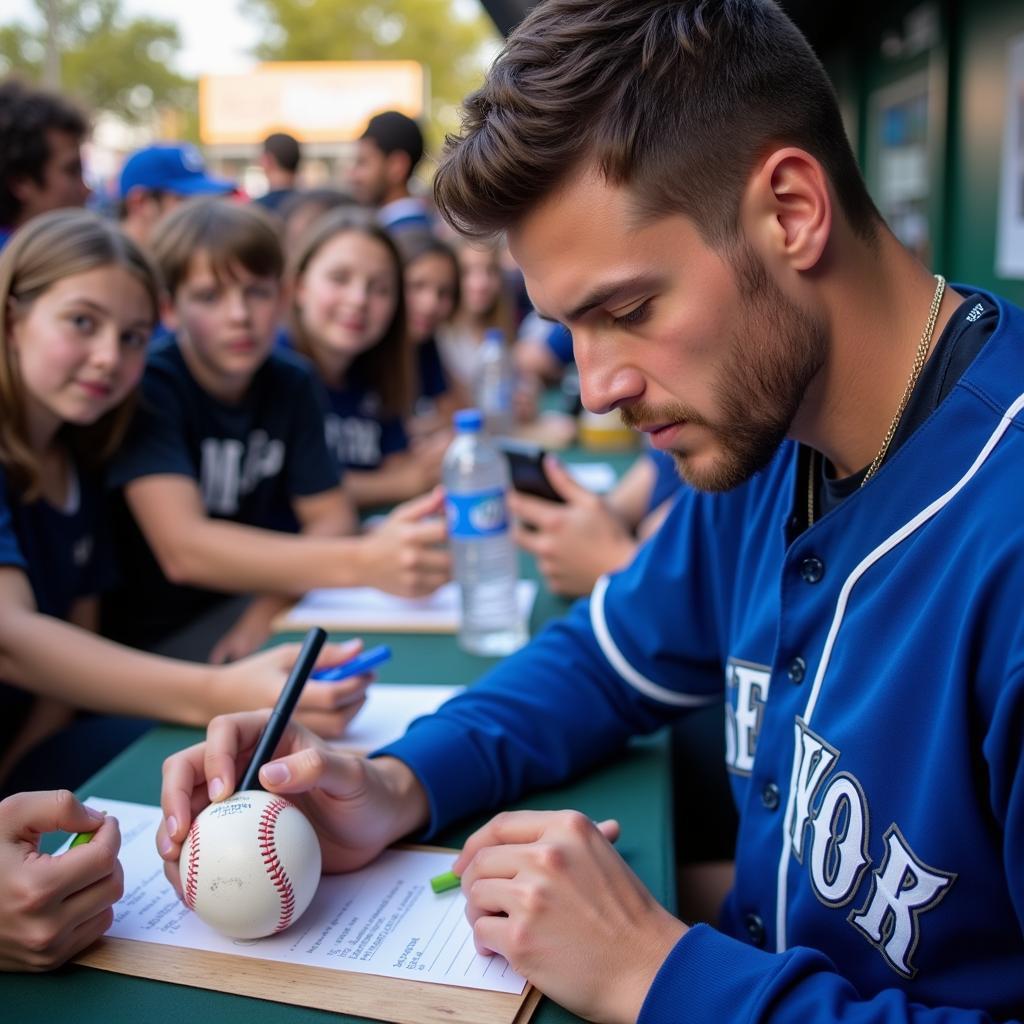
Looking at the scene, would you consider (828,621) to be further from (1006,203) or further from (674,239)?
(1006,203)

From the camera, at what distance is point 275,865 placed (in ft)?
3.06

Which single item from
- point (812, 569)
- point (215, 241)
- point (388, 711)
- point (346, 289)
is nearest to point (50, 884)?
point (388, 711)

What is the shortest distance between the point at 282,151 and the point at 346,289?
4367mm

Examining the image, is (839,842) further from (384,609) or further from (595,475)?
(595,475)

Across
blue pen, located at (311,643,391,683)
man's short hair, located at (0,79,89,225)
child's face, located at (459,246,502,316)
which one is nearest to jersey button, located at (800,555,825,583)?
blue pen, located at (311,643,391,683)

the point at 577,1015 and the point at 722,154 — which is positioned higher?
the point at 722,154

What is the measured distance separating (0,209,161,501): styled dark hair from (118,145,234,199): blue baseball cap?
1784 mm

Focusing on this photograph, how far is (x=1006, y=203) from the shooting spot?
3270mm

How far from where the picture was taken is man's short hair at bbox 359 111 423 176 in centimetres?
565

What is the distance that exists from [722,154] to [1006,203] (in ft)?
9.09

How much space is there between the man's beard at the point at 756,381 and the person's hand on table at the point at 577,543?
1051mm

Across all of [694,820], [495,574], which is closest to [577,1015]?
[694,820]

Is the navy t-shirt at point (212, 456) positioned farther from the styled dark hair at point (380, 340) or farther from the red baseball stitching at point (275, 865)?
the red baseball stitching at point (275, 865)

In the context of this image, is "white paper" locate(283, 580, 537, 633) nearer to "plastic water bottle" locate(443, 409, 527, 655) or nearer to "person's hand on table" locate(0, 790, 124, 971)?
"plastic water bottle" locate(443, 409, 527, 655)
